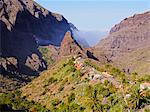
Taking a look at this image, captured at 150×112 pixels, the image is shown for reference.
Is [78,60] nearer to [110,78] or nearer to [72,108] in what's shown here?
[110,78]

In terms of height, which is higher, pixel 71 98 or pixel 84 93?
pixel 84 93

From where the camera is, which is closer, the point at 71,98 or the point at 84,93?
the point at 84,93

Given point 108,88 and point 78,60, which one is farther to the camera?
point 78,60

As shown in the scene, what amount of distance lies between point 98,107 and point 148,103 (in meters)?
13.5

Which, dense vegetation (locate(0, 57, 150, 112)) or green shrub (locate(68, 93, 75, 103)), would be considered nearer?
dense vegetation (locate(0, 57, 150, 112))

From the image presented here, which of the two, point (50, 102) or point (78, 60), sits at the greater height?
point (78, 60)

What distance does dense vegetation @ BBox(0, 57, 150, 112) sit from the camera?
116312mm

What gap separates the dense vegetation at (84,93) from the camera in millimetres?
116312

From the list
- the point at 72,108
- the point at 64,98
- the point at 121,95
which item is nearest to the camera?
the point at 121,95

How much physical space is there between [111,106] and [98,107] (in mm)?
3890

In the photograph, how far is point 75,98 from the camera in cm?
14375

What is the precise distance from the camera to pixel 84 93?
452ft

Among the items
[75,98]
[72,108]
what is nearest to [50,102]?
[75,98]

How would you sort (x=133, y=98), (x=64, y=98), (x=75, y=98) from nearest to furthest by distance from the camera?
(x=133, y=98) → (x=75, y=98) → (x=64, y=98)
